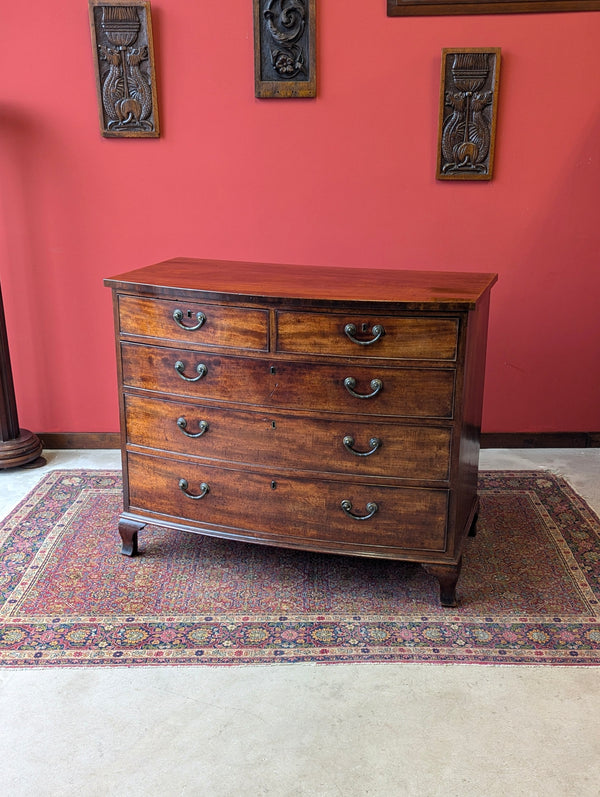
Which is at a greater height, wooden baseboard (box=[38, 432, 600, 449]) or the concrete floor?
wooden baseboard (box=[38, 432, 600, 449])

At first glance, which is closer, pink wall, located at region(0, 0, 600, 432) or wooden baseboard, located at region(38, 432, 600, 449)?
pink wall, located at region(0, 0, 600, 432)

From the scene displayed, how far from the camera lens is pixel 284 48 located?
122 inches

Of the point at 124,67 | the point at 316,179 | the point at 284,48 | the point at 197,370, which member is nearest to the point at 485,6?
the point at 284,48

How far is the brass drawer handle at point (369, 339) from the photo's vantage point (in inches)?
84.4

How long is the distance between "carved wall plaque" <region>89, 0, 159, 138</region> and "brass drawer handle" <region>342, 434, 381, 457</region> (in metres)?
1.68

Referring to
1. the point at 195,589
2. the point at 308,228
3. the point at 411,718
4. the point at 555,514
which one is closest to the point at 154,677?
the point at 195,589

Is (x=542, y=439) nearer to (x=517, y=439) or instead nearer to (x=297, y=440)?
(x=517, y=439)

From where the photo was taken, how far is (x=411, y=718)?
6.17 feet

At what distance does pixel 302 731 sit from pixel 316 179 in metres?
2.18

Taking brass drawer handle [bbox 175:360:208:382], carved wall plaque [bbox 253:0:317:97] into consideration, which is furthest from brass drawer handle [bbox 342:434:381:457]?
carved wall plaque [bbox 253:0:317:97]

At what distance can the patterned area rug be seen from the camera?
84.4 inches

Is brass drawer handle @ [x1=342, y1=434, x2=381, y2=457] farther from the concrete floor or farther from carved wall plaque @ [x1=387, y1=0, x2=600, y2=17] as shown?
carved wall plaque @ [x1=387, y1=0, x2=600, y2=17]

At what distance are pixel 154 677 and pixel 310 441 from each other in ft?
2.49

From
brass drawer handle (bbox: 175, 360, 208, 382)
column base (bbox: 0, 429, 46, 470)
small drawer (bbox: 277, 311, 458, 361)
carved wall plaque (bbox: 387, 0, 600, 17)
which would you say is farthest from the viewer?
column base (bbox: 0, 429, 46, 470)
